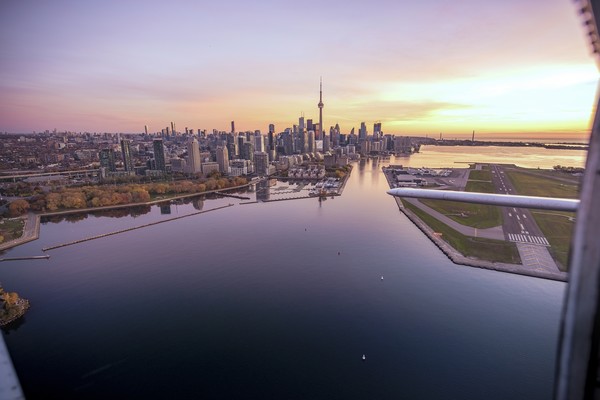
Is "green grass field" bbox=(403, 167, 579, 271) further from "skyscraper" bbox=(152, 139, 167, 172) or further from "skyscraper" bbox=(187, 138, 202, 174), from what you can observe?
"skyscraper" bbox=(152, 139, 167, 172)

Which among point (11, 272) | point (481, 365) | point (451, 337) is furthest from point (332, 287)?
point (11, 272)

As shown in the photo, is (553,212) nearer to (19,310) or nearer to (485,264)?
(485,264)

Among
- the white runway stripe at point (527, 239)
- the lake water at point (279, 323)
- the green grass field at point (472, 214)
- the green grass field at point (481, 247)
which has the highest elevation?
the green grass field at point (472, 214)

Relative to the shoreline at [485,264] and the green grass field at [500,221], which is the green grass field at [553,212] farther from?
the shoreline at [485,264]

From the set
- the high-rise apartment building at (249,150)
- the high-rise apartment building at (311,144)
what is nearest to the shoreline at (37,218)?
the high-rise apartment building at (249,150)

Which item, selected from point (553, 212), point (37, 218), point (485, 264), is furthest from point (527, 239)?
point (37, 218)

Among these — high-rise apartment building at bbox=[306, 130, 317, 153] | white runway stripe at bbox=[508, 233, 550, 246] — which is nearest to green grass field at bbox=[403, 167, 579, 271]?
white runway stripe at bbox=[508, 233, 550, 246]

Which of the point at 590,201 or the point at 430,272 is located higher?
the point at 590,201

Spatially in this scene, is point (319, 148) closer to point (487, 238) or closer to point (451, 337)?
point (487, 238)
